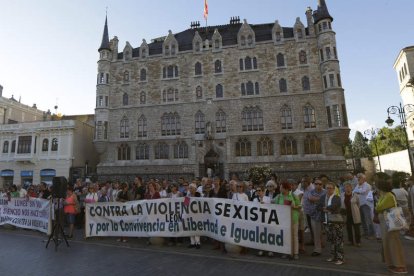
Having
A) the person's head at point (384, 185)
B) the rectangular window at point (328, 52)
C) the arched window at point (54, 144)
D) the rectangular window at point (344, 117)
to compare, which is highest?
the rectangular window at point (328, 52)

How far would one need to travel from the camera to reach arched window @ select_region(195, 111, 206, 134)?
101ft

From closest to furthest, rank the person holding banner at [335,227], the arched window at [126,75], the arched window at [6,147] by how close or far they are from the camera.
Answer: the person holding banner at [335,227] → the arched window at [126,75] → the arched window at [6,147]

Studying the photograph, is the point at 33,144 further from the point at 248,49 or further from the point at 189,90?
the point at 248,49

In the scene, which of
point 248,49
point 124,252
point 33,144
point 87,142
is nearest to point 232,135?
point 248,49

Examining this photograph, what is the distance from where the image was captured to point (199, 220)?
7738 millimetres

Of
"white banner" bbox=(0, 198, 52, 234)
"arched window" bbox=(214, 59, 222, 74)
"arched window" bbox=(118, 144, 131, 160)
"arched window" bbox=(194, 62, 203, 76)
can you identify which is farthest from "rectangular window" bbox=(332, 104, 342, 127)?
"white banner" bbox=(0, 198, 52, 234)

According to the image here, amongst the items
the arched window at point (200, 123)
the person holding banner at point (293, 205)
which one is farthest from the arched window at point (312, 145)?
the person holding banner at point (293, 205)

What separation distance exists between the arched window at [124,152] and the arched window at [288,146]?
61.8 ft

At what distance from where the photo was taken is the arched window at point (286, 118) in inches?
1152

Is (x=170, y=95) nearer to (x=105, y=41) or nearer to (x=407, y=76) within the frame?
(x=105, y=41)

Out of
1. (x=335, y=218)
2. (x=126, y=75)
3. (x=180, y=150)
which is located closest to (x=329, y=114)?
(x=180, y=150)

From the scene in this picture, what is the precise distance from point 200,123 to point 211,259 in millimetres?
25056

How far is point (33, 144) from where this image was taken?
33125 millimetres

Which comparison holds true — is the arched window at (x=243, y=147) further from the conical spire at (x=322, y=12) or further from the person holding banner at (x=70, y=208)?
the person holding banner at (x=70, y=208)
